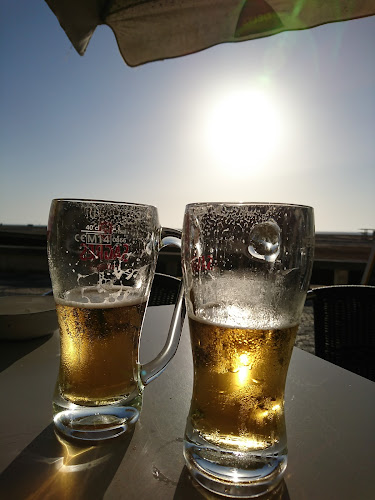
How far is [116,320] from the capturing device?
687mm

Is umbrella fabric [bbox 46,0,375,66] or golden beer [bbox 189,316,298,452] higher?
umbrella fabric [bbox 46,0,375,66]

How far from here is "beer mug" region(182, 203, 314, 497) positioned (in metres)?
0.55

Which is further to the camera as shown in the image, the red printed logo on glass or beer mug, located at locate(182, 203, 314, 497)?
the red printed logo on glass

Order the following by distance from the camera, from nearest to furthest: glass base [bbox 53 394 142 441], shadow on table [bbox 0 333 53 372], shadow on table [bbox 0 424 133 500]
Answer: shadow on table [bbox 0 424 133 500]
glass base [bbox 53 394 142 441]
shadow on table [bbox 0 333 53 372]

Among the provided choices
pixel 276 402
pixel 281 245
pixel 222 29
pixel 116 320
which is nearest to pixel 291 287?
pixel 281 245

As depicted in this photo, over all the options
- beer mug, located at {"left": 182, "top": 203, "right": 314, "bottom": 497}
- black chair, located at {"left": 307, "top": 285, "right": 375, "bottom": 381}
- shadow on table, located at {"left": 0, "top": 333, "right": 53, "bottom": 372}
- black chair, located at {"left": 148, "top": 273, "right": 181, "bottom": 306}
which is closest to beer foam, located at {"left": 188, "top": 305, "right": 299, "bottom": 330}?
beer mug, located at {"left": 182, "top": 203, "right": 314, "bottom": 497}

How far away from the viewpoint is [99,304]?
0.68 meters

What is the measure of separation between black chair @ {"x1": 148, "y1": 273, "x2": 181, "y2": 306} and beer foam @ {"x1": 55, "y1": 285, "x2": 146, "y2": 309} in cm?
151

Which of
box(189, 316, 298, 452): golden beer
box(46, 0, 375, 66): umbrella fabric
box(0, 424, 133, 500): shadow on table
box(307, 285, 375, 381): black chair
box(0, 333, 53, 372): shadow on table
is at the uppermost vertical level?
box(46, 0, 375, 66): umbrella fabric

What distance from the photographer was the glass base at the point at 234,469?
0.52 meters

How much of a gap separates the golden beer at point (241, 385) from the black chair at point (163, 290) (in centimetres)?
162

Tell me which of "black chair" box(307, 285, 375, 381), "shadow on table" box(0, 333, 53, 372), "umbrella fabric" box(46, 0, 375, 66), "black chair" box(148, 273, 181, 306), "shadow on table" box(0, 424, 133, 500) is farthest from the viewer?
"umbrella fabric" box(46, 0, 375, 66)

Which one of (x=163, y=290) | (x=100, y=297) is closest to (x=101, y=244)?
(x=100, y=297)

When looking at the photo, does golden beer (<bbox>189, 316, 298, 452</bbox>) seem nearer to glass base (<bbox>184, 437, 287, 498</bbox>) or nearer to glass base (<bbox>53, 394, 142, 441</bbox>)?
glass base (<bbox>184, 437, 287, 498</bbox>)
